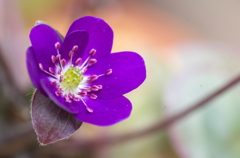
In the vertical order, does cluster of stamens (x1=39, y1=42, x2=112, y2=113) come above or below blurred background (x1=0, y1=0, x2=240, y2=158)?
above

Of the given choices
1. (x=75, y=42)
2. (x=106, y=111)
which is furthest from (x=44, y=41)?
(x=106, y=111)

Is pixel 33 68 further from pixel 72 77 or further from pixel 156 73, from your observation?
pixel 156 73

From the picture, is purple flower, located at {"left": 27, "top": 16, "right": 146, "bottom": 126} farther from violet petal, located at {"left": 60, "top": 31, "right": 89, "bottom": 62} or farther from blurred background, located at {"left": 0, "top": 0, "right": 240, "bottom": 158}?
blurred background, located at {"left": 0, "top": 0, "right": 240, "bottom": 158}

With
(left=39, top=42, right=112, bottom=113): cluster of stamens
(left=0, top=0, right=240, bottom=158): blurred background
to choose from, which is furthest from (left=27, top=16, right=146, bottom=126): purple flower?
(left=0, top=0, right=240, bottom=158): blurred background

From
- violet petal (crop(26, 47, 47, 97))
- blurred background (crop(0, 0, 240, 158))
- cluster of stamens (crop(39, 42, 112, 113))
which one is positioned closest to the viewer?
violet petal (crop(26, 47, 47, 97))

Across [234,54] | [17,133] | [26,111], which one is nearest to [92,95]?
[17,133]

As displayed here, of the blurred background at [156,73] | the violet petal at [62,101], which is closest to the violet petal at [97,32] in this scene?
the violet petal at [62,101]

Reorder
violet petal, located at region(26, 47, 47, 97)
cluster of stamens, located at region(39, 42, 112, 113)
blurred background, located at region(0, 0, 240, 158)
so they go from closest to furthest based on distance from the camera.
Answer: violet petal, located at region(26, 47, 47, 97) < cluster of stamens, located at region(39, 42, 112, 113) < blurred background, located at region(0, 0, 240, 158)
